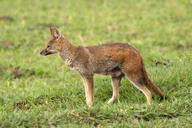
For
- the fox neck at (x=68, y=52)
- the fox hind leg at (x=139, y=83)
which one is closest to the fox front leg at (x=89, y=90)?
the fox neck at (x=68, y=52)

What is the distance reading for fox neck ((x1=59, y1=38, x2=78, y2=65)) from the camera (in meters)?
7.85

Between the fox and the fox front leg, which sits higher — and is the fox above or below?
above

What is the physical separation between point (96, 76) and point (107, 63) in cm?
190

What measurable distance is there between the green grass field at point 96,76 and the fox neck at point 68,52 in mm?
743

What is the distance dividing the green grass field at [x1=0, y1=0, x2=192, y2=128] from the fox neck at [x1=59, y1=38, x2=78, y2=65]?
2.44ft

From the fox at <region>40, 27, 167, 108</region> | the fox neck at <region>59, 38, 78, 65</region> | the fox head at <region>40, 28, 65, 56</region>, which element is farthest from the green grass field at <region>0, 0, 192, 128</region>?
the fox head at <region>40, 28, 65, 56</region>

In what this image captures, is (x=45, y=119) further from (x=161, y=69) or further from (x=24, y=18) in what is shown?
(x=24, y=18)

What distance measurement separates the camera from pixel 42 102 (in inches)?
307

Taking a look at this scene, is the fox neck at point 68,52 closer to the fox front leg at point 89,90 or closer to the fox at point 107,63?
the fox at point 107,63

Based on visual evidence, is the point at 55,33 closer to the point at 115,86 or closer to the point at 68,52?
the point at 68,52

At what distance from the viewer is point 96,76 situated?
31.5ft

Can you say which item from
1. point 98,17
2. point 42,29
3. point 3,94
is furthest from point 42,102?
point 98,17

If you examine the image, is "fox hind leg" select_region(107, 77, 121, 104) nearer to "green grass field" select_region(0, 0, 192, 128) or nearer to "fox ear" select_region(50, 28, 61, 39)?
"green grass field" select_region(0, 0, 192, 128)

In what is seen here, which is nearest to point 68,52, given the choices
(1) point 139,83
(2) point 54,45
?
(2) point 54,45
